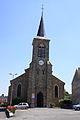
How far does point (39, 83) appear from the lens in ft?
163

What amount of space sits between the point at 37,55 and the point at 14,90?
37.6 ft

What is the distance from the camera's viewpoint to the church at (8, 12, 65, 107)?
48.7 meters

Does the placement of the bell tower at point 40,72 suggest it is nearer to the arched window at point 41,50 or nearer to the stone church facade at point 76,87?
the arched window at point 41,50

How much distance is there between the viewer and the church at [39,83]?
48656 mm

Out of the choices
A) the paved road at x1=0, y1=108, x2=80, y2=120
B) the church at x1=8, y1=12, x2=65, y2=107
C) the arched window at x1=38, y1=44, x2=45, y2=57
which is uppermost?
the arched window at x1=38, y1=44, x2=45, y2=57

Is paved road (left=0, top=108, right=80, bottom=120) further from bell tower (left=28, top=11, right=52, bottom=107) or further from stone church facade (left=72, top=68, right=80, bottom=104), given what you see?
stone church facade (left=72, top=68, right=80, bottom=104)

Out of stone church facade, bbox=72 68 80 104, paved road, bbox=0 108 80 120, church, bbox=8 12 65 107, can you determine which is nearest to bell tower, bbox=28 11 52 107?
church, bbox=8 12 65 107

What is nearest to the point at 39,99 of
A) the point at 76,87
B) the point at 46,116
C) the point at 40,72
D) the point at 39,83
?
the point at 39,83

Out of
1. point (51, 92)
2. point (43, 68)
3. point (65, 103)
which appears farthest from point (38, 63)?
point (65, 103)

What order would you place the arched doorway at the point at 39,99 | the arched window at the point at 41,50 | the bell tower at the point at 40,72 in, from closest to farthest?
the bell tower at the point at 40,72 → the arched doorway at the point at 39,99 → the arched window at the point at 41,50

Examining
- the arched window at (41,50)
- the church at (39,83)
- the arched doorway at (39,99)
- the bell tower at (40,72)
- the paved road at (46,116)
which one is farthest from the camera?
the arched window at (41,50)

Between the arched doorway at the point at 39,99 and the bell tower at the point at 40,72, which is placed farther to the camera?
the arched doorway at the point at 39,99

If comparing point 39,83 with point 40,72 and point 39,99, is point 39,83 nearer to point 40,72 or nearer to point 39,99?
point 40,72

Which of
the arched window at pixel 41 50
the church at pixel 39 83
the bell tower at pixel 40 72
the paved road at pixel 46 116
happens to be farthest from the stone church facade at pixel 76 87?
the paved road at pixel 46 116
